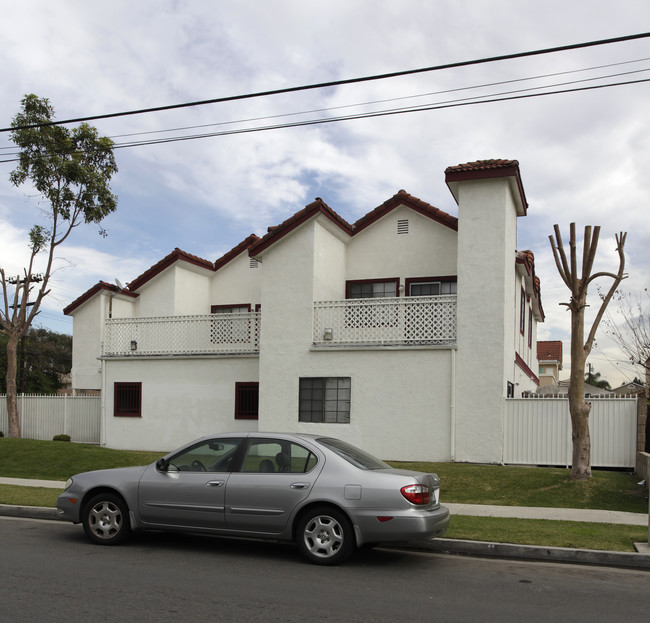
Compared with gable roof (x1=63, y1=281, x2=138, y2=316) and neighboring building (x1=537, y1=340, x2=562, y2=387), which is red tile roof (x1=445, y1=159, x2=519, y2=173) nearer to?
gable roof (x1=63, y1=281, x2=138, y2=316)

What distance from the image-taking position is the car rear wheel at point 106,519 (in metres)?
8.70

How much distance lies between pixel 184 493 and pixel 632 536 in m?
5.92

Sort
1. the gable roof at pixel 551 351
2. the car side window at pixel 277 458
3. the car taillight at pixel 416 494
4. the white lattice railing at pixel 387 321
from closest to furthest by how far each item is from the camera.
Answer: the car taillight at pixel 416 494
the car side window at pixel 277 458
the white lattice railing at pixel 387 321
the gable roof at pixel 551 351

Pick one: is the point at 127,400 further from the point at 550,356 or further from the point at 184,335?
the point at 550,356

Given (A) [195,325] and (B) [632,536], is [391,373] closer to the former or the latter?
(A) [195,325]

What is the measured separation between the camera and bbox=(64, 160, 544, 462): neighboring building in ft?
54.0

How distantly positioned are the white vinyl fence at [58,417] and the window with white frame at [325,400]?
8377 millimetres

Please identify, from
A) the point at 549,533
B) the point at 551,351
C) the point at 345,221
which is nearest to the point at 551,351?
the point at 551,351

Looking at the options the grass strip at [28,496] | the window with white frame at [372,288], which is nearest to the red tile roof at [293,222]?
the window with white frame at [372,288]

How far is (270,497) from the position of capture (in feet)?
26.3

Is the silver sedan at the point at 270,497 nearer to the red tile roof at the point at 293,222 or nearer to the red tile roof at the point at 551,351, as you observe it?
the red tile roof at the point at 293,222

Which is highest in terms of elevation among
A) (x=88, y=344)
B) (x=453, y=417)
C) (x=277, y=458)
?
(x=88, y=344)

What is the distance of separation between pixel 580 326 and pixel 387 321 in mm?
4841

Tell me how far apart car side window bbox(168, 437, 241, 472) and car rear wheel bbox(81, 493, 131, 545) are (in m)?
0.81
